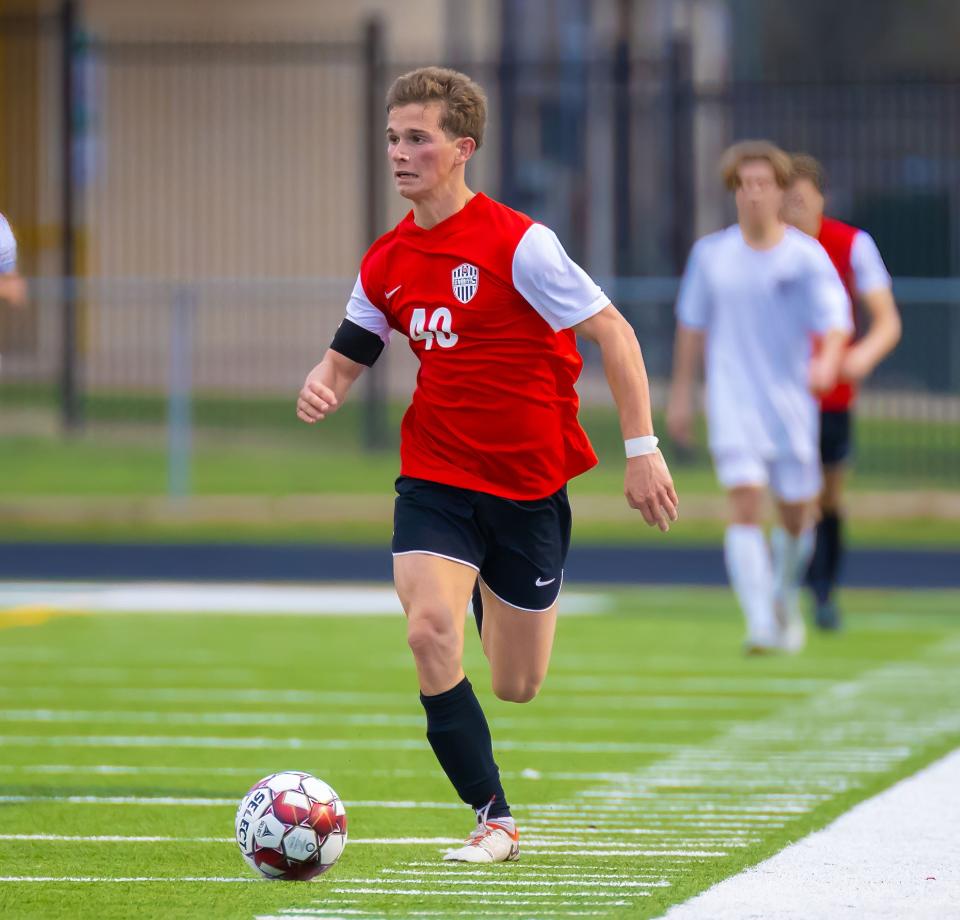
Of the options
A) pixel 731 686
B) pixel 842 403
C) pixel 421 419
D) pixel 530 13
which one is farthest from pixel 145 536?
pixel 530 13

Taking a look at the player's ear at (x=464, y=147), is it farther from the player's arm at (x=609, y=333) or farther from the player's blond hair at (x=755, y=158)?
the player's blond hair at (x=755, y=158)

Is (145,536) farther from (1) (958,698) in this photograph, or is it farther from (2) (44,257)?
(1) (958,698)

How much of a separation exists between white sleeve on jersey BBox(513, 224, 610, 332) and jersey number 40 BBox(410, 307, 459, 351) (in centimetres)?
23

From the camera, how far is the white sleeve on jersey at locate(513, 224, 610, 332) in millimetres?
6219

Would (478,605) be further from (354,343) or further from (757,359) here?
(757,359)

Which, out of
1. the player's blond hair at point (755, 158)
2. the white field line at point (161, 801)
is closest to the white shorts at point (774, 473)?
the player's blond hair at point (755, 158)

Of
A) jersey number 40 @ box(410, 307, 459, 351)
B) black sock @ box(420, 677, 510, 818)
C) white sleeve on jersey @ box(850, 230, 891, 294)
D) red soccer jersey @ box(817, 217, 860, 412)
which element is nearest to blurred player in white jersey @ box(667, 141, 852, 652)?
white sleeve on jersey @ box(850, 230, 891, 294)

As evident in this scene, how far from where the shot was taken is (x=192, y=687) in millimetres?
10422

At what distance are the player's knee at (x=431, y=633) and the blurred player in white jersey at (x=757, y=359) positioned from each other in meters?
5.03

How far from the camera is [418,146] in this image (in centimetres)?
628

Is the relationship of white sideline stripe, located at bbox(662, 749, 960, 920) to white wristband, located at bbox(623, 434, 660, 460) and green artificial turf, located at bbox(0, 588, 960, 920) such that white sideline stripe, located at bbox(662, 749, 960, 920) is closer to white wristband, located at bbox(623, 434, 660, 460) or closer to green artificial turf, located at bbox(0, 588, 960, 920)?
green artificial turf, located at bbox(0, 588, 960, 920)

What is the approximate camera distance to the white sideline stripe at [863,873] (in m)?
5.34

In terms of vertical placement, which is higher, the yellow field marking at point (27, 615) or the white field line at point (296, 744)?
the white field line at point (296, 744)

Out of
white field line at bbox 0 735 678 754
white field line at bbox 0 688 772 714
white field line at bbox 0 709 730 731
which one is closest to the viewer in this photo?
white field line at bbox 0 735 678 754
